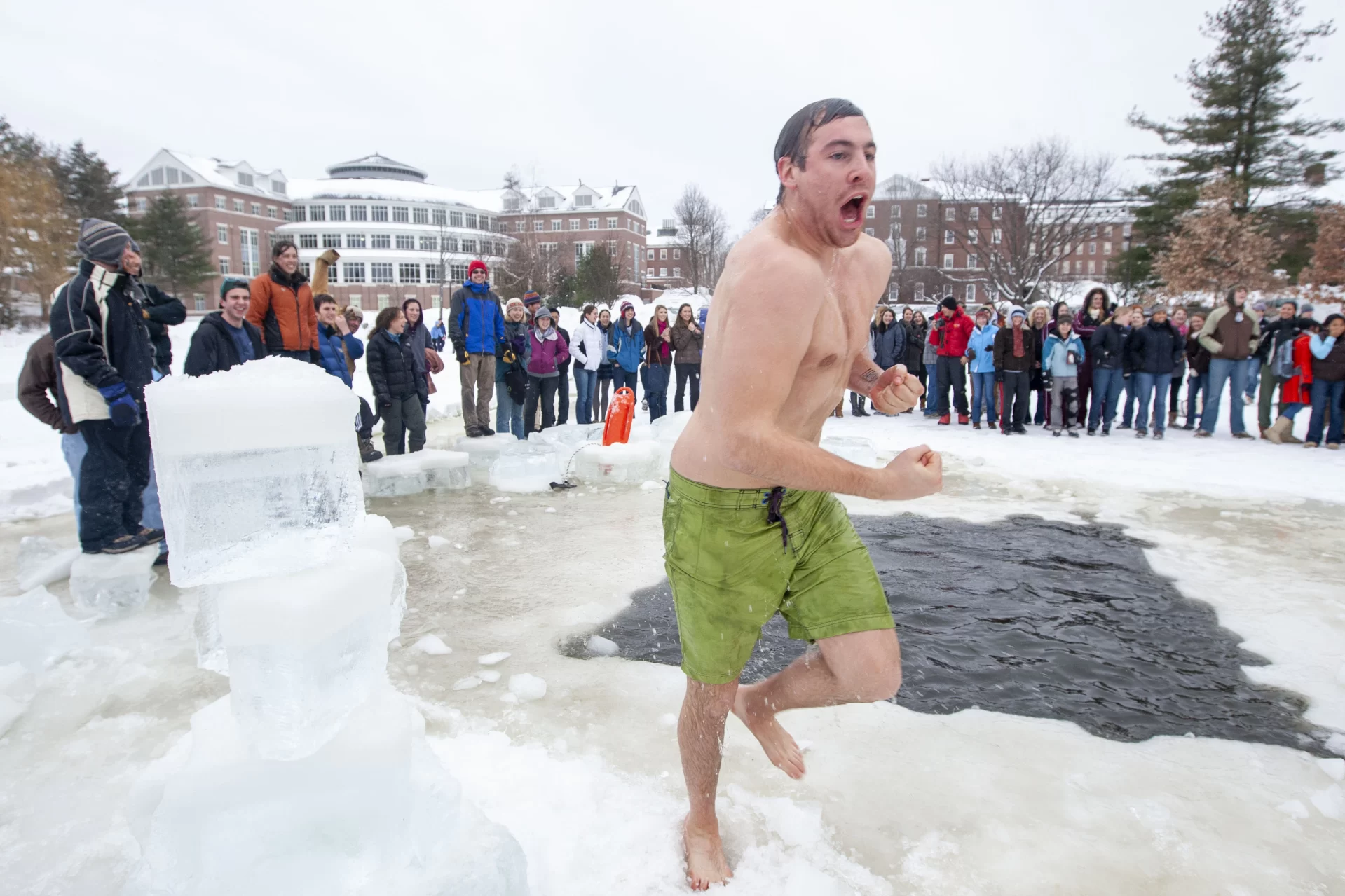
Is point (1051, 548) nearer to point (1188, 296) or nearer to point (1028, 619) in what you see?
point (1028, 619)

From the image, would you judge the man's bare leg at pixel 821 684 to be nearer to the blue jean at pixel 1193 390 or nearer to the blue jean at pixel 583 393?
the blue jean at pixel 583 393

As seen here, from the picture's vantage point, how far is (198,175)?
177 feet

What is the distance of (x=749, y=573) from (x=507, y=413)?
737 cm

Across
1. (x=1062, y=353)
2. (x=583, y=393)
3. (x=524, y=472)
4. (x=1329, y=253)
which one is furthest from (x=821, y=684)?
(x=1329, y=253)

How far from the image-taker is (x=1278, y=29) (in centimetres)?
2238

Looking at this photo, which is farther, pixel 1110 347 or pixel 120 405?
pixel 1110 347

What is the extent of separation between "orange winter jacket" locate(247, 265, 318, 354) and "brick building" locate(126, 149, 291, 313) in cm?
5323

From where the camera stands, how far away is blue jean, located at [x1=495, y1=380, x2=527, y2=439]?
870 cm

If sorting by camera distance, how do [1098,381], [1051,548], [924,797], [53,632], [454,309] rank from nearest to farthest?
[924,797], [53,632], [1051,548], [454,309], [1098,381]

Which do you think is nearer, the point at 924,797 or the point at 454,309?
the point at 924,797

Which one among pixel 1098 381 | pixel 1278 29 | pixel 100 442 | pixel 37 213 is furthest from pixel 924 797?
pixel 37 213

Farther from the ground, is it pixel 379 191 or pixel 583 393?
pixel 379 191

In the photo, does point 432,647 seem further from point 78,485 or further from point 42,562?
point 42,562

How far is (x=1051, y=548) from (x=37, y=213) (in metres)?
31.2
